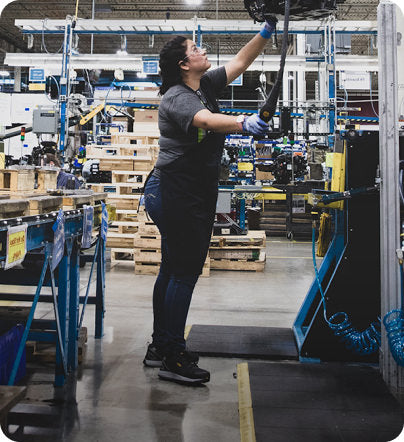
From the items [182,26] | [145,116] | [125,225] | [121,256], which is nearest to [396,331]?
[125,225]

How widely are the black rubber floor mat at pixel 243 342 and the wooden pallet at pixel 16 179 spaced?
1.50 meters

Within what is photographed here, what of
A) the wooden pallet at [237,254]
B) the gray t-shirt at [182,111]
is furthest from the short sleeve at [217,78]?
the wooden pallet at [237,254]

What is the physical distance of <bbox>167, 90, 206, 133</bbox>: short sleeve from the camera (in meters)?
2.19

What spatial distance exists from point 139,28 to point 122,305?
5.78 meters

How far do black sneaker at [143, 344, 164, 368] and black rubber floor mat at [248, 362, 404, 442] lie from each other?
0.56 metres

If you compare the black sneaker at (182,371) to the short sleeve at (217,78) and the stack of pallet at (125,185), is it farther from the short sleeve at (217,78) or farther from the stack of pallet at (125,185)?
the stack of pallet at (125,185)

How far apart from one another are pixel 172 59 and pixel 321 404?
2001 mm

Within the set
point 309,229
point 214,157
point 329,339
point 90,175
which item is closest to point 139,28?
point 90,175

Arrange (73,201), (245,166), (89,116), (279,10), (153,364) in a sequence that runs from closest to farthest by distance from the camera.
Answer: (279,10) < (73,201) < (153,364) < (245,166) < (89,116)

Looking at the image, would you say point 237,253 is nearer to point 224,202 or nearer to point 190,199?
point 224,202

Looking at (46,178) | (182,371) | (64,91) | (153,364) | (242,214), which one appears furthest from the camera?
(64,91)

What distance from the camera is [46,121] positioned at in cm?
762

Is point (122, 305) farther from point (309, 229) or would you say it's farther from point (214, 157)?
point (309, 229)

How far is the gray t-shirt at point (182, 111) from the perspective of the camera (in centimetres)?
222
